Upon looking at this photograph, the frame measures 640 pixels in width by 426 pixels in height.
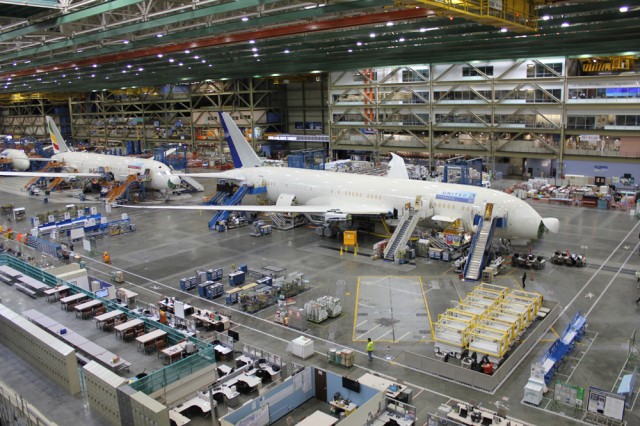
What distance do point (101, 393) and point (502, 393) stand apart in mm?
16314

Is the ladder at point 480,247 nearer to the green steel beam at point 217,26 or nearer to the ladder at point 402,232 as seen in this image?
the ladder at point 402,232

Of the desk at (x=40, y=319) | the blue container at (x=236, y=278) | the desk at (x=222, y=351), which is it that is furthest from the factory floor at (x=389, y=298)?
the desk at (x=222, y=351)

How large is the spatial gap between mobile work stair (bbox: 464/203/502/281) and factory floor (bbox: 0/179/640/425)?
4.44ft

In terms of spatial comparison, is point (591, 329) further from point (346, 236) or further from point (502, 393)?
point (346, 236)

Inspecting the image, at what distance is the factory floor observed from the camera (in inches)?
845

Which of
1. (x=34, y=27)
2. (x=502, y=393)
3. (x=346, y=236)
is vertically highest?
(x=34, y=27)

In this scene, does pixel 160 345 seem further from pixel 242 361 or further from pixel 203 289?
pixel 203 289

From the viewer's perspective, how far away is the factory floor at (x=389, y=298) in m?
21.5

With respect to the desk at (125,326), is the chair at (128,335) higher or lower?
lower

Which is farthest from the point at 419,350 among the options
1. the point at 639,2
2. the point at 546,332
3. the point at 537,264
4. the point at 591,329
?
→ the point at 639,2

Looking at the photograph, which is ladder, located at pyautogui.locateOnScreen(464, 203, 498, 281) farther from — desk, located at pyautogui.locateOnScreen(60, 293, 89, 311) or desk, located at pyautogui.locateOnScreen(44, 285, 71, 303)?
desk, located at pyautogui.locateOnScreen(44, 285, 71, 303)

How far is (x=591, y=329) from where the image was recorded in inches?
1120

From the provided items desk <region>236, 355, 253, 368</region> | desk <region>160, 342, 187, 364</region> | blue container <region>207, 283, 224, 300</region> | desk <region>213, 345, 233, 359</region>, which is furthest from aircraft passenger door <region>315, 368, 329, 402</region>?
blue container <region>207, 283, 224, 300</region>

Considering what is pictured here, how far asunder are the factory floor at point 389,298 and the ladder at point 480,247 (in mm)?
1355
